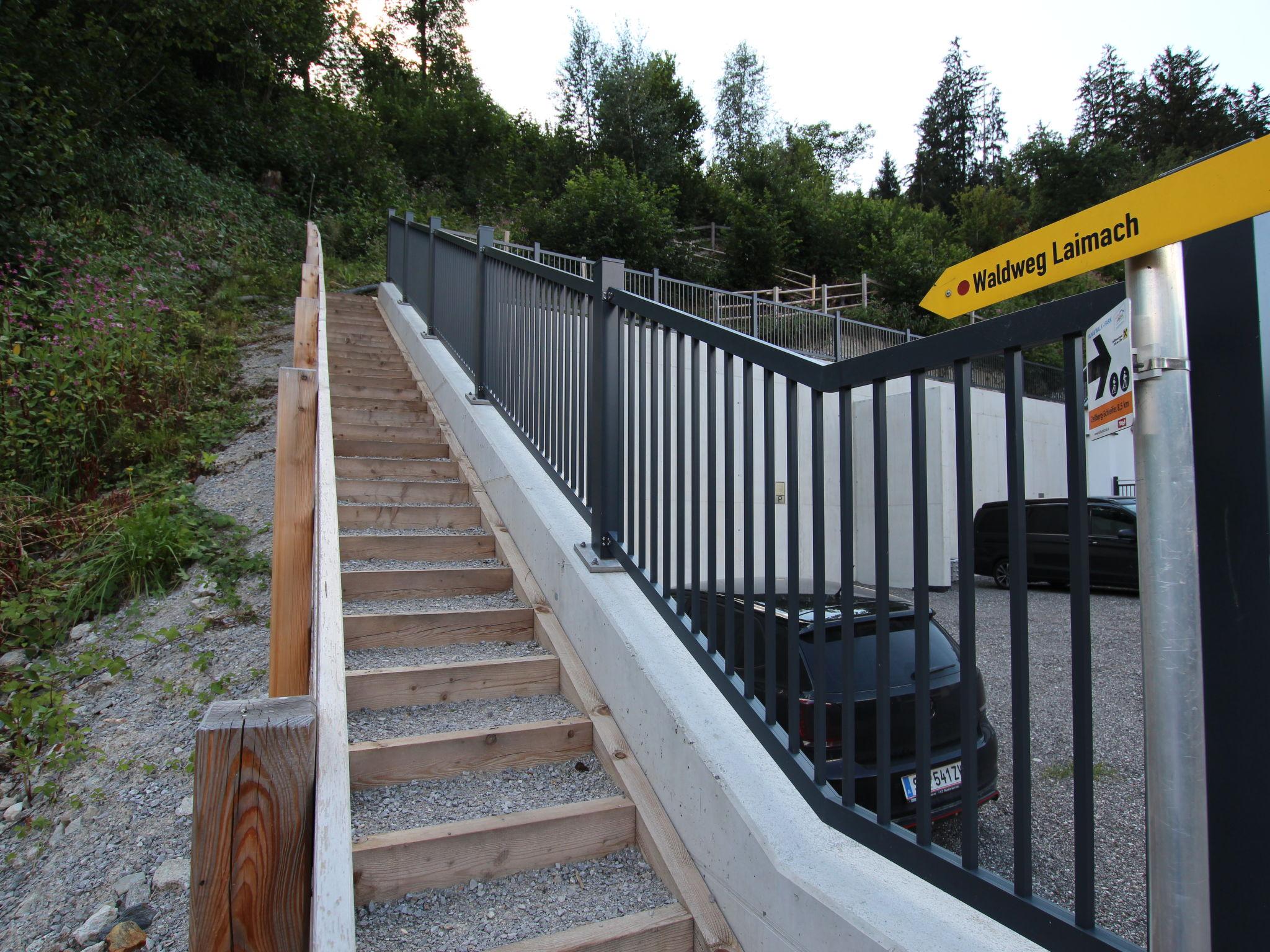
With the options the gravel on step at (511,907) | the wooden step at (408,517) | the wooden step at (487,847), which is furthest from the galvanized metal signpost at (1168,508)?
the wooden step at (408,517)

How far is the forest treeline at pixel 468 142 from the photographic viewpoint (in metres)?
12.6

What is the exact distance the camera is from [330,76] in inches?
968

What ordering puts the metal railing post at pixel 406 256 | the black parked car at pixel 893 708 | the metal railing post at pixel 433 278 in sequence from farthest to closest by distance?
the metal railing post at pixel 406 256 → the metal railing post at pixel 433 278 → the black parked car at pixel 893 708

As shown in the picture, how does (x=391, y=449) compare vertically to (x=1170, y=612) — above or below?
above

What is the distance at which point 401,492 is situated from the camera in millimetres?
5098

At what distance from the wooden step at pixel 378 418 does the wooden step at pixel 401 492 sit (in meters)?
1.27

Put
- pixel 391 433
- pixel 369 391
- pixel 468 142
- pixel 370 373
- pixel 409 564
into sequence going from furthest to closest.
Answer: pixel 468 142
pixel 370 373
pixel 369 391
pixel 391 433
pixel 409 564

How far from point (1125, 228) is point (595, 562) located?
251 centimetres

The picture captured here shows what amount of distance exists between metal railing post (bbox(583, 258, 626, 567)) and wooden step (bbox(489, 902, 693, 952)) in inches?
57.6

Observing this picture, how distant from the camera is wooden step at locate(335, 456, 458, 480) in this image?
208 inches

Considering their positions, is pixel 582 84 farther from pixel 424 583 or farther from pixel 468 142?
pixel 424 583

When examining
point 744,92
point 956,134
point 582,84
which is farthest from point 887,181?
point 582,84

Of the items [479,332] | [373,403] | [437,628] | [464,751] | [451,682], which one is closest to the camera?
[464,751]

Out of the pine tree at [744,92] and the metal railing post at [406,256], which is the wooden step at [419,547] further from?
the pine tree at [744,92]
